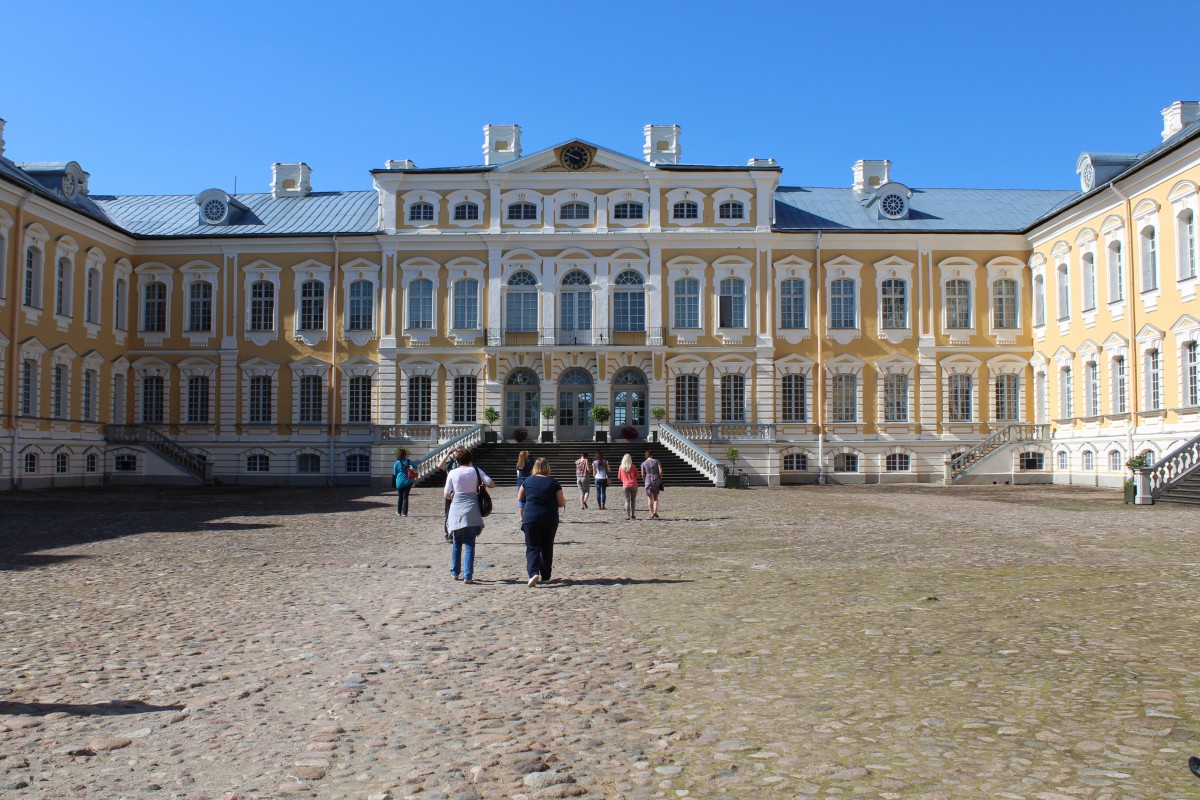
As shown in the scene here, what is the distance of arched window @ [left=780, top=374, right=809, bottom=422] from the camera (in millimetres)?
42906

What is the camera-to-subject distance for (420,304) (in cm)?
4366

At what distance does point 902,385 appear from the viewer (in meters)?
42.9

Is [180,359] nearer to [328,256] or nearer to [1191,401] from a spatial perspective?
[328,256]

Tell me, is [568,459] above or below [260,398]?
below

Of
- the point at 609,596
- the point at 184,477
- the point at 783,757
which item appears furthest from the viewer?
the point at 184,477

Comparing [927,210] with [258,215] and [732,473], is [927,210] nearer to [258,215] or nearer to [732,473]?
[732,473]

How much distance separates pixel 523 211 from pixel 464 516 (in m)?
32.3

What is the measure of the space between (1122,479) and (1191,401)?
427 cm

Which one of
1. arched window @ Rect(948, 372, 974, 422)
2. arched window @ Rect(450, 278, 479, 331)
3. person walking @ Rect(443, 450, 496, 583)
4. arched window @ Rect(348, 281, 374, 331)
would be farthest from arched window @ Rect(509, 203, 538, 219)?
person walking @ Rect(443, 450, 496, 583)

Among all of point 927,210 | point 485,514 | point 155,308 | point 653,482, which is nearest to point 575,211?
point 927,210

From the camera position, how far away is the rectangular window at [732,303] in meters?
43.1

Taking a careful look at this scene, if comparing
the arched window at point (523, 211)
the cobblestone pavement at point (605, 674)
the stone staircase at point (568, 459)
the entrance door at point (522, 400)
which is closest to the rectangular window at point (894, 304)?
the stone staircase at point (568, 459)

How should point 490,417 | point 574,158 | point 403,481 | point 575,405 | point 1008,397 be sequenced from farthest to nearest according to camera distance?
point 575,405
point 574,158
point 1008,397
point 490,417
point 403,481

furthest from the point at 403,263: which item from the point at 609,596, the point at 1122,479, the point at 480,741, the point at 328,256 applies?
the point at 480,741
